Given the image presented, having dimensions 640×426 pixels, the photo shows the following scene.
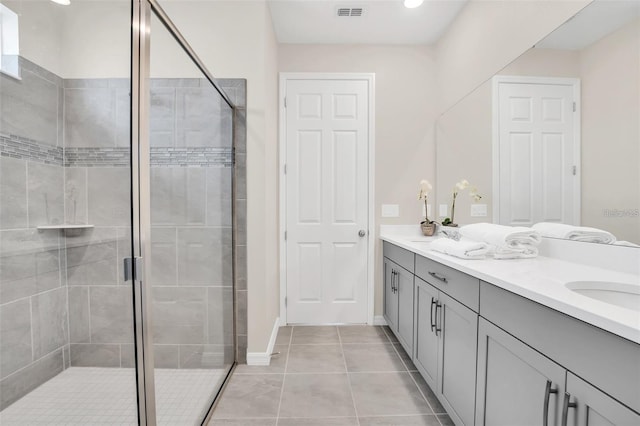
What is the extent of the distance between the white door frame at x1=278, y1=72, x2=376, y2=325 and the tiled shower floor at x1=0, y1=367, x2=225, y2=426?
1.63 m

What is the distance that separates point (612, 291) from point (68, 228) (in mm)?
1778

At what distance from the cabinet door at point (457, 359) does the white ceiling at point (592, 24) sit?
1.33 metres

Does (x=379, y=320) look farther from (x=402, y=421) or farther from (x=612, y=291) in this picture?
(x=612, y=291)

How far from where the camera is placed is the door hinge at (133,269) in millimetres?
1028

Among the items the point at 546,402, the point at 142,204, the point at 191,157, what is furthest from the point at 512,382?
the point at 191,157

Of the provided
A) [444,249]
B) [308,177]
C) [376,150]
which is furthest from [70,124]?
[376,150]

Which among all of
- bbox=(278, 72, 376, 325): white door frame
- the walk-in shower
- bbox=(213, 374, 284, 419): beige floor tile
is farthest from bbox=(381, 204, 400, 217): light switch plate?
the walk-in shower

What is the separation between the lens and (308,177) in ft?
9.85

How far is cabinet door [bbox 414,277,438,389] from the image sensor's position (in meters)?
1.75

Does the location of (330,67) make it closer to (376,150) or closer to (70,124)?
(376,150)

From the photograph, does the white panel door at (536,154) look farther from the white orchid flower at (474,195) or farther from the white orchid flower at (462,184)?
the white orchid flower at (462,184)

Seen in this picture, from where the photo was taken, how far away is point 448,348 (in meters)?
1.57

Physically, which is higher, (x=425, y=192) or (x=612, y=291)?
(x=425, y=192)

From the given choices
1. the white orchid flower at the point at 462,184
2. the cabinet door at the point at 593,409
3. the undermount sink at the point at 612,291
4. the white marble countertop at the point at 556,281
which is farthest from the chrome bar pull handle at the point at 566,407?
the white orchid flower at the point at 462,184
